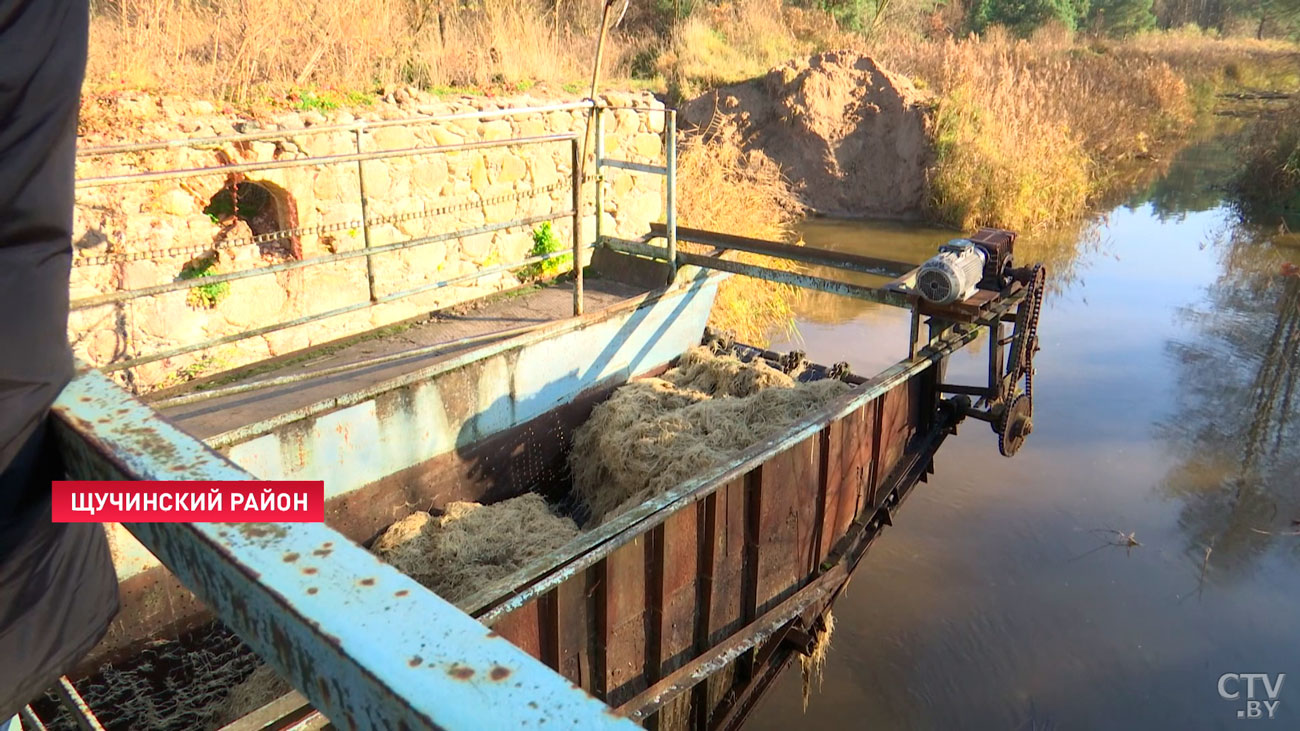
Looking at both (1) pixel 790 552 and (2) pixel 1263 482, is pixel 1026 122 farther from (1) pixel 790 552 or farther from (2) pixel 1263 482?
(1) pixel 790 552

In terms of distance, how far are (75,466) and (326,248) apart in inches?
249

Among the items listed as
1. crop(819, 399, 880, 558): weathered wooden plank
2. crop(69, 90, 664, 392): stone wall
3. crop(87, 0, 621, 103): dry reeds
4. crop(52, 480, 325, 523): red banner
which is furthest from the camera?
crop(87, 0, 621, 103): dry reeds

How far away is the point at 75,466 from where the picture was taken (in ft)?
3.86

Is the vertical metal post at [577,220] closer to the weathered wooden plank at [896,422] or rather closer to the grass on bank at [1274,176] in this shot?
the weathered wooden plank at [896,422]

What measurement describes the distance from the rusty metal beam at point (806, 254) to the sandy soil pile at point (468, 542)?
2.69 meters

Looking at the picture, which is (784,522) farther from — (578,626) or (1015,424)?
(1015,424)

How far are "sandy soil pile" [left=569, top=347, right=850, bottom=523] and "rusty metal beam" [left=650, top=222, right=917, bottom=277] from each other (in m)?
0.87

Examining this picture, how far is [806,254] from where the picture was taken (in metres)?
6.43

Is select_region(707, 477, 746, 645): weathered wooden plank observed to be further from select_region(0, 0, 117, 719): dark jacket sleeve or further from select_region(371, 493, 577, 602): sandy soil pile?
select_region(0, 0, 117, 719): dark jacket sleeve

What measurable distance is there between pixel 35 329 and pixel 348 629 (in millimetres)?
712

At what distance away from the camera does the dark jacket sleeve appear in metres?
1.10

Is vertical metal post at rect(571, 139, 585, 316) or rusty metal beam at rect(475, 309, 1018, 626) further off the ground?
vertical metal post at rect(571, 139, 585, 316)

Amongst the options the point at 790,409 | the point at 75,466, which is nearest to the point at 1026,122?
the point at 790,409

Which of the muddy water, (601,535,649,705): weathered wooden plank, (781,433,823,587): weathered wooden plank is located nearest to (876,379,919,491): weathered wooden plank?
(781,433,823,587): weathered wooden plank
